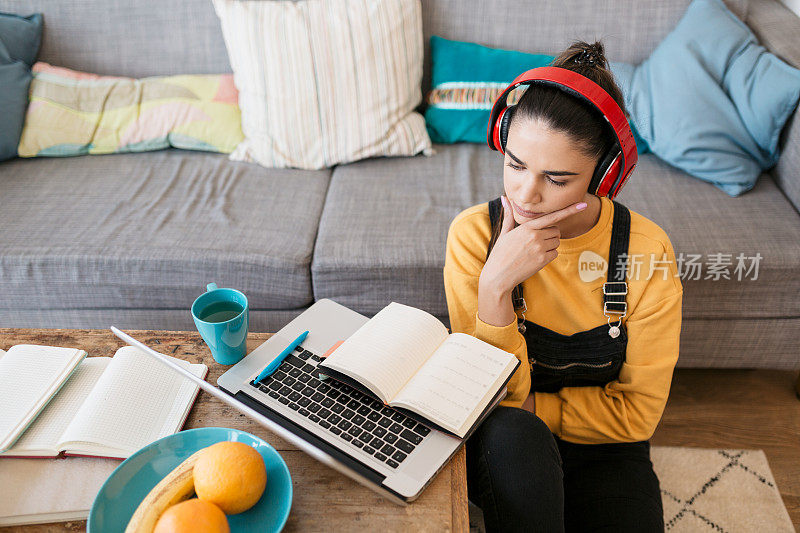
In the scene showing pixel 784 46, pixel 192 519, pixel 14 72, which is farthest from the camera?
pixel 14 72

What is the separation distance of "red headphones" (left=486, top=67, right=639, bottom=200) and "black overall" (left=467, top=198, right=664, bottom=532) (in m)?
0.16

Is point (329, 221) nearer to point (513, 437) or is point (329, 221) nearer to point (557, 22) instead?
point (513, 437)

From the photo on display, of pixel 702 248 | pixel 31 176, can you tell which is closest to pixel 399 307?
pixel 702 248

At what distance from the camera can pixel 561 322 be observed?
3.53 feet

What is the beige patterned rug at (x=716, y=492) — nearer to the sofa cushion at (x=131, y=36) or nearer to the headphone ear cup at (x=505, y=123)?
the headphone ear cup at (x=505, y=123)

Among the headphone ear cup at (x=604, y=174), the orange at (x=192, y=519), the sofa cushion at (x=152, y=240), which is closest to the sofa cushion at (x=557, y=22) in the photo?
the sofa cushion at (x=152, y=240)

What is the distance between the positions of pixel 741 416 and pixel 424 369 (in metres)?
1.20

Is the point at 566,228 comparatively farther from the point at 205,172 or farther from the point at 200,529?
the point at 205,172

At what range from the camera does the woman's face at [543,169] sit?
34.7 inches

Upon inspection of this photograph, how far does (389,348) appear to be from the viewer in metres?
0.88

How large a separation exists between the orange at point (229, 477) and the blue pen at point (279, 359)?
0.61 feet

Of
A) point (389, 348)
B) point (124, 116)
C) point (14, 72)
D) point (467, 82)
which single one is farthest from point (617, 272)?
point (14, 72)

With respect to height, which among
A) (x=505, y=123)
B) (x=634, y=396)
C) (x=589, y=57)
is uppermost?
(x=589, y=57)

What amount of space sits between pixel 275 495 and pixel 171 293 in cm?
90
